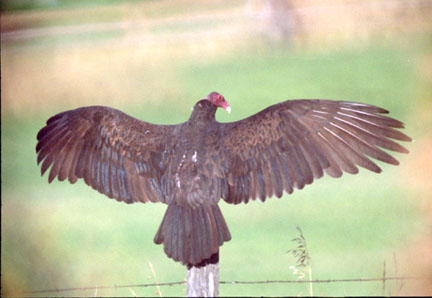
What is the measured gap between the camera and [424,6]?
9.49 ft

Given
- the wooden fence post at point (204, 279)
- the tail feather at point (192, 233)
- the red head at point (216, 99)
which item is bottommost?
the wooden fence post at point (204, 279)

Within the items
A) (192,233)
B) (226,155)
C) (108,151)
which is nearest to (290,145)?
(226,155)

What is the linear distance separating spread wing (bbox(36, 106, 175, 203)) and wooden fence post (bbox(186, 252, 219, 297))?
42 cm

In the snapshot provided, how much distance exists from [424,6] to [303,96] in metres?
0.82

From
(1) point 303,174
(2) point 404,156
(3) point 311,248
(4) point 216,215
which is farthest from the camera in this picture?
(2) point 404,156

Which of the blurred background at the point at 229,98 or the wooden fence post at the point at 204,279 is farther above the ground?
the blurred background at the point at 229,98

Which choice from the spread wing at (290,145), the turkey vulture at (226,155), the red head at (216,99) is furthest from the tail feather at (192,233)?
the red head at (216,99)

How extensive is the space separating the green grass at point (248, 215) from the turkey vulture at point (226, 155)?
0.49 metres

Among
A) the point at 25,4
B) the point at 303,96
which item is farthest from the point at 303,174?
the point at 25,4

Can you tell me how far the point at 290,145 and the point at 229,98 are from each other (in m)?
0.98

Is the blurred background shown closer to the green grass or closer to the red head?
the green grass

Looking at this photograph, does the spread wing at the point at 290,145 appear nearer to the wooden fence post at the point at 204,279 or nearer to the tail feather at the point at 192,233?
the tail feather at the point at 192,233

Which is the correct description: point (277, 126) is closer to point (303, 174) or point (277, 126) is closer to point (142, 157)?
point (303, 174)

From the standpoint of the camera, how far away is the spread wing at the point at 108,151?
2521 mm
